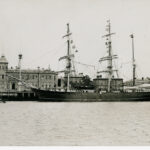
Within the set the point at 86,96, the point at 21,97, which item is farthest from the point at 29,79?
the point at 86,96

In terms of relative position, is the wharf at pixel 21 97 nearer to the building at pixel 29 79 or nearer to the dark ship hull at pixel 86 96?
the dark ship hull at pixel 86 96

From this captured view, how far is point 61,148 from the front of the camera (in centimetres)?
627

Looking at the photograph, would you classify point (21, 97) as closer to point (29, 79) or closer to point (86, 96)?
point (86, 96)

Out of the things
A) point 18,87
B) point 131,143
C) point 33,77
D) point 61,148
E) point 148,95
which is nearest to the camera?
point 61,148

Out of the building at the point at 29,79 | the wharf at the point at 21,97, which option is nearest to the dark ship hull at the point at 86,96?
the wharf at the point at 21,97

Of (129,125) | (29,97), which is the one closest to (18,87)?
(29,97)

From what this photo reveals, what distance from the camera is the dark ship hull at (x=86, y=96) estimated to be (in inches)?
1059

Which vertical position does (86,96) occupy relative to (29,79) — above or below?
below

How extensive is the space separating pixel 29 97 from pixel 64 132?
73.0 feet

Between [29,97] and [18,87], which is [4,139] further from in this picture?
Answer: [18,87]

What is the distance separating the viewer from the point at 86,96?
27.2m

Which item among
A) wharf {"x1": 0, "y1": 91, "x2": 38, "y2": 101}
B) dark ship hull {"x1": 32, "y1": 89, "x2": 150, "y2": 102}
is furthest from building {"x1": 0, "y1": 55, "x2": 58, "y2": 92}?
dark ship hull {"x1": 32, "y1": 89, "x2": 150, "y2": 102}

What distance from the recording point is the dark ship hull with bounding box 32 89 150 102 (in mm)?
26906

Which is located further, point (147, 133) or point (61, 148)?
point (147, 133)
